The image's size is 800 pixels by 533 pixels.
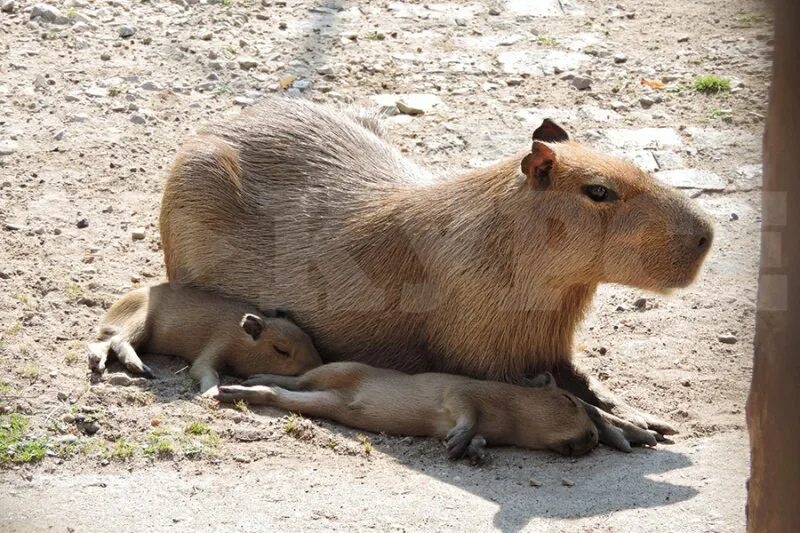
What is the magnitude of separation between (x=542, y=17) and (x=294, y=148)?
3985mm

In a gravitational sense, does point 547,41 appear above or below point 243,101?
above

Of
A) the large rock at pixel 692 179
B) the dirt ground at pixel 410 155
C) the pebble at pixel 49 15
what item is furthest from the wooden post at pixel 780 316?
the pebble at pixel 49 15

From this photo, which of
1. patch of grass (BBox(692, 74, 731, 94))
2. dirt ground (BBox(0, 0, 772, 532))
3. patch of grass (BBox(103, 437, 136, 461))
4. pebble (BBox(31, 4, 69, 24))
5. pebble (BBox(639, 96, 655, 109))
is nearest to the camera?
dirt ground (BBox(0, 0, 772, 532))

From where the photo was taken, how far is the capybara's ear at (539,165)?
5047 mm

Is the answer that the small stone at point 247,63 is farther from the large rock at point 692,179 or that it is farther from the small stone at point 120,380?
the small stone at point 120,380

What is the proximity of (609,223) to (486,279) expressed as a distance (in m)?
0.59

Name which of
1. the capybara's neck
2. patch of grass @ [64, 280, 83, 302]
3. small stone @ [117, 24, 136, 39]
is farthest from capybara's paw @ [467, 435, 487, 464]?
small stone @ [117, 24, 136, 39]

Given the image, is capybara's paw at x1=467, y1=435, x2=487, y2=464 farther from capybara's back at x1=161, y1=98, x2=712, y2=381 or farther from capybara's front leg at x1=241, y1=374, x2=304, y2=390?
capybara's front leg at x1=241, y1=374, x2=304, y2=390

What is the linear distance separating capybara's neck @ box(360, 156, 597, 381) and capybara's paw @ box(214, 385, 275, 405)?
0.73m

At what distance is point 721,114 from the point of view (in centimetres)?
822

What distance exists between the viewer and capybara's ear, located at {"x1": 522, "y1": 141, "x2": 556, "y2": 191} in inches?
199

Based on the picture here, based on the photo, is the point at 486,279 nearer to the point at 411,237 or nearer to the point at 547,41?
the point at 411,237

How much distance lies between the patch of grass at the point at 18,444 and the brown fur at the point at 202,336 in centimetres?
62

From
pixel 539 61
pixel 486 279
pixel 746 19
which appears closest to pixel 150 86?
pixel 539 61
